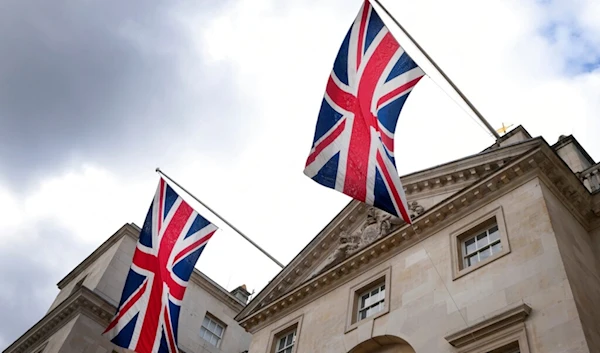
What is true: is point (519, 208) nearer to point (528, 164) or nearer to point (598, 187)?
point (528, 164)

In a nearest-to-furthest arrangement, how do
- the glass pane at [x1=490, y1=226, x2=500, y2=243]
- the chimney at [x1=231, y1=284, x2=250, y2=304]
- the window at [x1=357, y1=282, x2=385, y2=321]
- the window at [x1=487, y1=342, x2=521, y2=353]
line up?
the window at [x1=487, y1=342, x2=521, y2=353] → the glass pane at [x1=490, y1=226, x2=500, y2=243] → the window at [x1=357, y1=282, x2=385, y2=321] → the chimney at [x1=231, y1=284, x2=250, y2=304]

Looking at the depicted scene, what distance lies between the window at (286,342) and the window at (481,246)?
7930 mm

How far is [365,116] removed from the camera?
1359cm

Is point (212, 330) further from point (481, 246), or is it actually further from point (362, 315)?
point (481, 246)

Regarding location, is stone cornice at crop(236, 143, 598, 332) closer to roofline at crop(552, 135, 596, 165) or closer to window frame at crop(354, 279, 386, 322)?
window frame at crop(354, 279, 386, 322)

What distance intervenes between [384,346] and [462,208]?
16.6 ft

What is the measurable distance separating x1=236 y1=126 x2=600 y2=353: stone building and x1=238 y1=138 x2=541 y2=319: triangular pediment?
0.17 ft

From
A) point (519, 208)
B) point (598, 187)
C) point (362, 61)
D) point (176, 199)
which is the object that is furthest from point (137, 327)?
point (598, 187)

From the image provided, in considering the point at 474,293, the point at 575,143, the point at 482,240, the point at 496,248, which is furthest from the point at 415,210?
the point at 575,143

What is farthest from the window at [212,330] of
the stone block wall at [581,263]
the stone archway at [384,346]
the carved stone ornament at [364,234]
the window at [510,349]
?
the stone block wall at [581,263]

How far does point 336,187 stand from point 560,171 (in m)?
7.69

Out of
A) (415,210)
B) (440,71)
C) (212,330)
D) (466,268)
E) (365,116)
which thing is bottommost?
(466,268)

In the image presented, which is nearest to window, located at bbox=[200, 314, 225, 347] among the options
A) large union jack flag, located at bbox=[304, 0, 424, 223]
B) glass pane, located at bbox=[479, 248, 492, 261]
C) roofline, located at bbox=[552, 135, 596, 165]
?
glass pane, located at bbox=[479, 248, 492, 261]

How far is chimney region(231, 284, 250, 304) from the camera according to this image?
35.7 m
